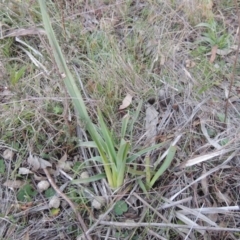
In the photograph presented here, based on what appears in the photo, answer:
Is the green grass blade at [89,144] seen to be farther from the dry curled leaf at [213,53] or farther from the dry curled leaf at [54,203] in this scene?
the dry curled leaf at [213,53]

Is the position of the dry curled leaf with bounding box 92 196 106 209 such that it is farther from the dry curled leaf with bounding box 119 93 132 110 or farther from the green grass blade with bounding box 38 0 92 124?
the dry curled leaf with bounding box 119 93 132 110

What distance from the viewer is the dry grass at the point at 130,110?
1.16 meters

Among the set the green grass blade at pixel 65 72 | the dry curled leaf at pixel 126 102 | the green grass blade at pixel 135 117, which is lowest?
the green grass blade at pixel 135 117

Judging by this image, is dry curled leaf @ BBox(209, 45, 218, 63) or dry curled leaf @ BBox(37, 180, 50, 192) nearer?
dry curled leaf @ BBox(37, 180, 50, 192)

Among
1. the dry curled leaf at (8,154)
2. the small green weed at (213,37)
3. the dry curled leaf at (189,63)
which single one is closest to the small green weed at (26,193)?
the dry curled leaf at (8,154)

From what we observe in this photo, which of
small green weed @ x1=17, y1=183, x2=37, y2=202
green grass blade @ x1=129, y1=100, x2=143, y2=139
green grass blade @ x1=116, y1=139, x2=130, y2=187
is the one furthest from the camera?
green grass blade @ x1=129, y1=100, x2=143, y2=139

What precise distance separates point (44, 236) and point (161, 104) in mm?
632

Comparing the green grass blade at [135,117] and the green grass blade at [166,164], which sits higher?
the green grass blade at [135,117]

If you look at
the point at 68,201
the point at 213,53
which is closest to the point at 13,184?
the point at 68,201

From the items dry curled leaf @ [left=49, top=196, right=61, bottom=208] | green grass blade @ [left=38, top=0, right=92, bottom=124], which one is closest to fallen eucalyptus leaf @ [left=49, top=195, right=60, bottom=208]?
dry curled leaf @ [left=49, top=196, right=61, bottom=208]

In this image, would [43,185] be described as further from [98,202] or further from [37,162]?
[98,202]

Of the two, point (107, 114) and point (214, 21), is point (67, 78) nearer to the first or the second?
point (107, 114)

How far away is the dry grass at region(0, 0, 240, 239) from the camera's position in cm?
116

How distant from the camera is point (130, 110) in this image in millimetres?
1396
